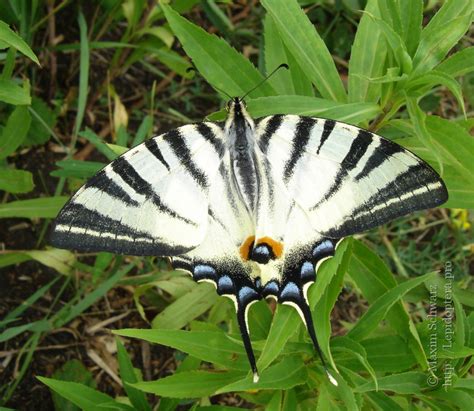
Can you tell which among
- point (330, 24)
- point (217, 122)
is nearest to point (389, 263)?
point (330, 24)

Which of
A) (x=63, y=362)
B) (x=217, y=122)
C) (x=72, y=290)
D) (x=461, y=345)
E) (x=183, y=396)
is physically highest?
(x=217, y=122)

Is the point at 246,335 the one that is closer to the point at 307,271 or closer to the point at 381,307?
the point at 307,271

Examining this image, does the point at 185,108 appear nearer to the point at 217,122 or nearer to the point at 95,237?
the point at 217,122

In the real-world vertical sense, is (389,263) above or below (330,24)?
below

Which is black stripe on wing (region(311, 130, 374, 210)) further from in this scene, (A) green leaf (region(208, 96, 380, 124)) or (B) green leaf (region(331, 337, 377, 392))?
(B) green leaf (region(331, 337, 377, 392))

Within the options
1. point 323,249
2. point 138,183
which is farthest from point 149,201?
point 323,249

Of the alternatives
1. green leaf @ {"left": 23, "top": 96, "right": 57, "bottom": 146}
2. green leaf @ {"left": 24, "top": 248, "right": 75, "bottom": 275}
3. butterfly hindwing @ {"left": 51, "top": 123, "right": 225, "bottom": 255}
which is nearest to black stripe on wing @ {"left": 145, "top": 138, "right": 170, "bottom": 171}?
butterfly hindwing @ {"left": 51, "top": 123, "right": 225, "bottom": 255}
